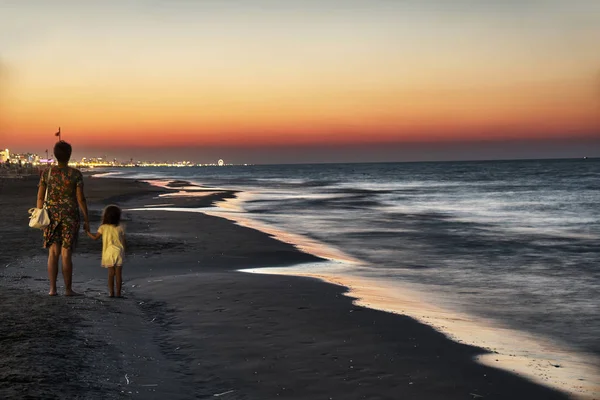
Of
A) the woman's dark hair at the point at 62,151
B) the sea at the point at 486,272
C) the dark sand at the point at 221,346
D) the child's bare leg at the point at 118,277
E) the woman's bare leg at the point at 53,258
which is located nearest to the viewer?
the dark sand at the point at 221,346

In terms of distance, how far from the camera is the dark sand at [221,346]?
6262mm

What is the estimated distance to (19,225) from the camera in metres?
A: 23.0

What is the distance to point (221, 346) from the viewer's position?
7812mm

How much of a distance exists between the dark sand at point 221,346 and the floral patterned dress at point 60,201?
100 cm

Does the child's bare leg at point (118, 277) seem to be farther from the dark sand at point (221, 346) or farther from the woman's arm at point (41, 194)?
the woman's arm at point (41, 194)

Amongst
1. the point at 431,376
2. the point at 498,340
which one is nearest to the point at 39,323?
the point at 431,376

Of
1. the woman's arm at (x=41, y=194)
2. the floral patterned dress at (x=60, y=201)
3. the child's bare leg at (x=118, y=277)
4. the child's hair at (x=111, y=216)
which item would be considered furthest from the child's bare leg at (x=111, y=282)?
the woman's arm at (x=41, y=194)

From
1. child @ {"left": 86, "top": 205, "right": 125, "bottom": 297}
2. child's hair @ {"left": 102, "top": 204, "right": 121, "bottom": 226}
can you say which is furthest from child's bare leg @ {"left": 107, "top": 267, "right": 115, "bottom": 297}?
child's hair @ {"left": 102, "top": 204, "right": 121, "bottom": 226}

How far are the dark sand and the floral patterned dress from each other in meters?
1.00

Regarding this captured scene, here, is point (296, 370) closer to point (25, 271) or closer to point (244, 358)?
point (244, 358)

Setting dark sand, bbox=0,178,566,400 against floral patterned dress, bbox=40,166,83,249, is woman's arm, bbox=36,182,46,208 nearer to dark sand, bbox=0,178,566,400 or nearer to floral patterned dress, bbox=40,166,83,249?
floral patterned dress, bbox=40,166,83,249

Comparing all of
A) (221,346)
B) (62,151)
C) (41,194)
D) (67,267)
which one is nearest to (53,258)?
(67,267)

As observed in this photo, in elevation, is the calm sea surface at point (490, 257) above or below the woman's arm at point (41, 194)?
below

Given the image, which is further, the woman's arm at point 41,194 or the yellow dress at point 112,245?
the yellow dress at point 112,245
